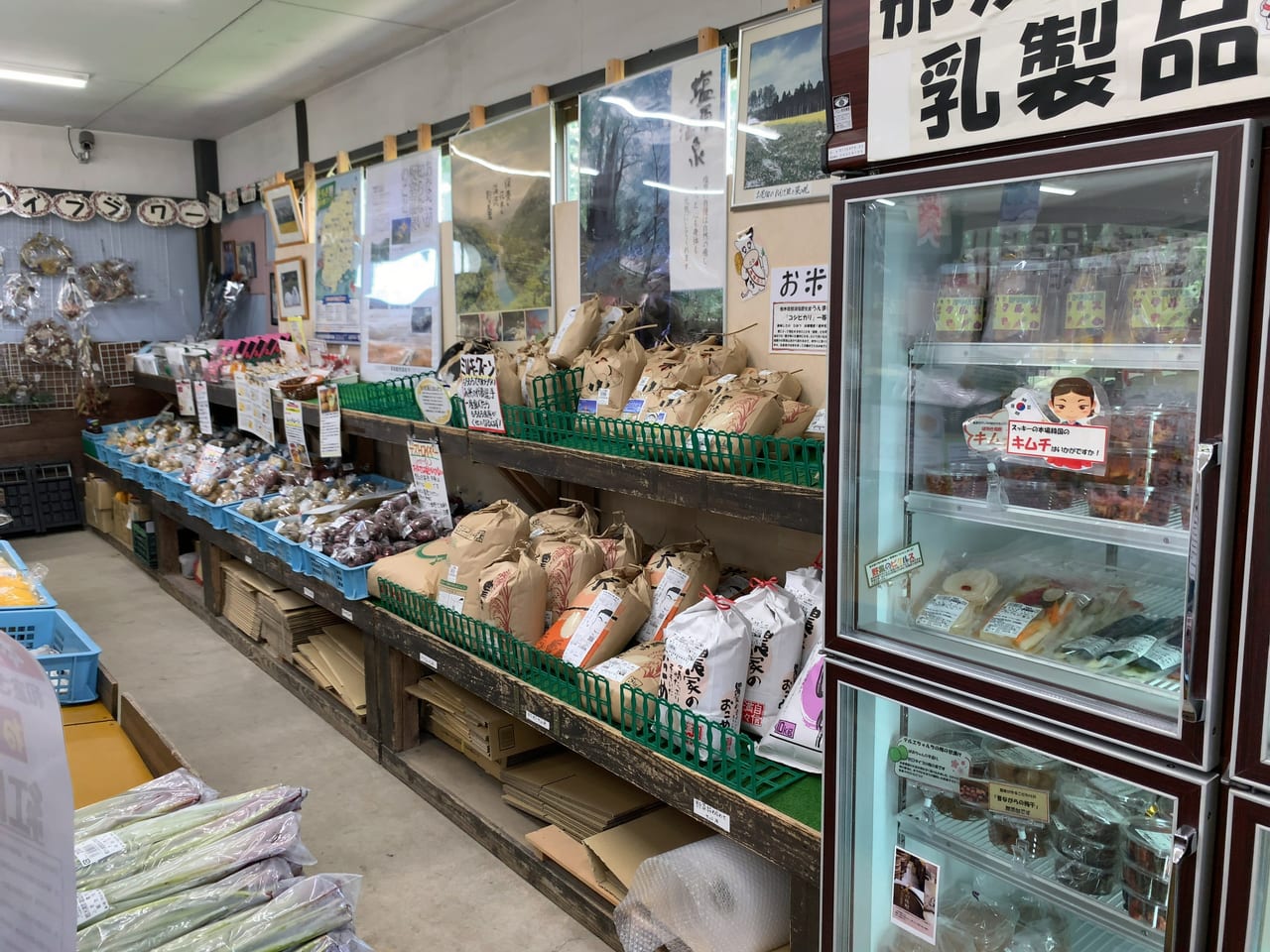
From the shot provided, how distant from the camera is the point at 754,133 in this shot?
286 cm

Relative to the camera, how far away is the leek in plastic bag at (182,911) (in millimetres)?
1344

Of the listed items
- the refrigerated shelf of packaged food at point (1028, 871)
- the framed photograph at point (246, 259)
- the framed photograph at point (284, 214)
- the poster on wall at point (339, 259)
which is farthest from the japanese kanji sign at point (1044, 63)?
the framed photograph at point (246, 259)

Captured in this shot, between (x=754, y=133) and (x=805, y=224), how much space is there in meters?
0.35

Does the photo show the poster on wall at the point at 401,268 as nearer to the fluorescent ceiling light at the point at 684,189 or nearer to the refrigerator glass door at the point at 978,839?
the fluorescent ceiling light at the point at 684,189

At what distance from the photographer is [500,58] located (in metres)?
3.95

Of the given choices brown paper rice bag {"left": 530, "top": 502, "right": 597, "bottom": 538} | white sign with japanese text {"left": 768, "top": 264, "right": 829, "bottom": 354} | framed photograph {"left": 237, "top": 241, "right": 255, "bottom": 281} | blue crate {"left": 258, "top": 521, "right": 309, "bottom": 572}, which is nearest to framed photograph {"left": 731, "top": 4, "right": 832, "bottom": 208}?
white sign with japanese text {"left": 768, "top": 264, "right": 829, "bottom": 354}

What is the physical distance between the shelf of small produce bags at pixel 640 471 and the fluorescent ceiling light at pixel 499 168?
43.5 inches

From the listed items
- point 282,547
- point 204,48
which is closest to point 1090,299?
point 282,547

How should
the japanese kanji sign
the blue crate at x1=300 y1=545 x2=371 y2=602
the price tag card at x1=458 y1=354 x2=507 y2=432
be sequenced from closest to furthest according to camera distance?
the japanese kanji sign → the price tag card at x1=458 y1=354 x2=507 y2=432 → the blue crate at x1=300 y1=545 x2=371 y2=602

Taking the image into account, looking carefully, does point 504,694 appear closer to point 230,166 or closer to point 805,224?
point 805,224

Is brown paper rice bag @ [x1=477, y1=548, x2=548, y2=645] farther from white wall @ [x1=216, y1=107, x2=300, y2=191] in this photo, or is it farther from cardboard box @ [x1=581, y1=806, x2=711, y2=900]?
white wall @ [x1=216, y1=107, x2=300, y2=191]

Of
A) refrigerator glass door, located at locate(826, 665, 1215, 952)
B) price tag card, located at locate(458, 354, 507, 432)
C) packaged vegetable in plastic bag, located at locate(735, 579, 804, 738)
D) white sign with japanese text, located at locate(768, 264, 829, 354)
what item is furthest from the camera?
price tag card, located at locate(458, 354, 507, 432)

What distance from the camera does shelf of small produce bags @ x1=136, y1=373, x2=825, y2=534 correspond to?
7.00ft

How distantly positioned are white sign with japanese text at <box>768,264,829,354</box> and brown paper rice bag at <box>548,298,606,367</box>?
2.17ft
